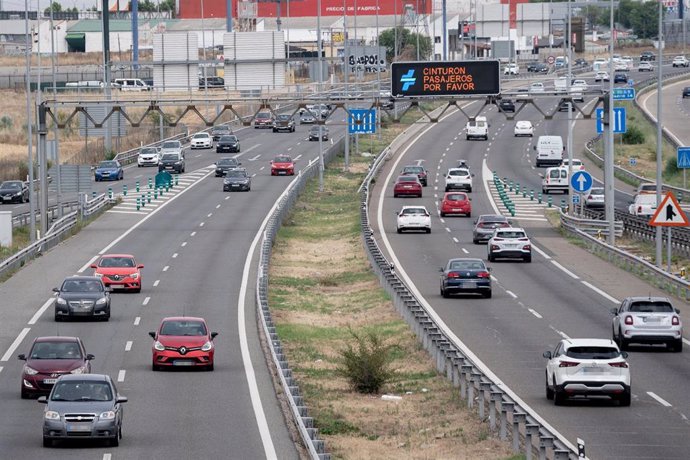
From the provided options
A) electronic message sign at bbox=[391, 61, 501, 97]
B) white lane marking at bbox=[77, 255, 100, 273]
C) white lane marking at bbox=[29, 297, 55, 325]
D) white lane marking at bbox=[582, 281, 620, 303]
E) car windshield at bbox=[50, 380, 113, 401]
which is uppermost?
electronic message sign at bbox=[391, 61, 501, 97]

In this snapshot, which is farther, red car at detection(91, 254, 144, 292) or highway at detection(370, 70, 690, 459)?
red car at detection(91, 254, 144, 292)

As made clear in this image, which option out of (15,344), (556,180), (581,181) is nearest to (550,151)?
(556,180)

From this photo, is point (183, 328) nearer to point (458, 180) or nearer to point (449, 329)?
point (449, 329)

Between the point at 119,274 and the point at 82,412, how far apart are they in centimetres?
2564

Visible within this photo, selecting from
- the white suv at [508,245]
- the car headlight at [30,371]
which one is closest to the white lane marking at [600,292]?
the white suv at [508,245]

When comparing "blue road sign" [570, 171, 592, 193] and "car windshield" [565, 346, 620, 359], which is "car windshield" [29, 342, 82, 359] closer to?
"car windshield" [565, 346, 620, 359]

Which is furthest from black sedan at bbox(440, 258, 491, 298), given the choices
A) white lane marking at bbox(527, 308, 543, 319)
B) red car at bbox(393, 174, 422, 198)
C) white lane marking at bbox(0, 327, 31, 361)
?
red car at bbox(393, 174, 422, 198)

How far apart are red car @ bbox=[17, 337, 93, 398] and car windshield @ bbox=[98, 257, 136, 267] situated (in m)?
19.4

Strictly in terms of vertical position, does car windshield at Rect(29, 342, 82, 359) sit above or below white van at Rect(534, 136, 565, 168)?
below

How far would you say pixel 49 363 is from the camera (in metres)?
29.9

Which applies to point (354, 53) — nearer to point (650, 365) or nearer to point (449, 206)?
point (449, 206)

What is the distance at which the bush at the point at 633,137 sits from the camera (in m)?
122

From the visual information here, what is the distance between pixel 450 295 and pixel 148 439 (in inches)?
932

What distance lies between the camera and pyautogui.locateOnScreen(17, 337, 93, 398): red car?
29562mm
